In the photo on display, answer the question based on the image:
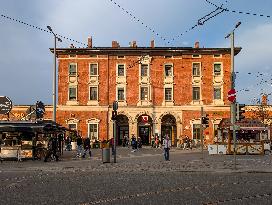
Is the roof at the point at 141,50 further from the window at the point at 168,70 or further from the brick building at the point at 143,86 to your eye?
the window at the point at 168,70

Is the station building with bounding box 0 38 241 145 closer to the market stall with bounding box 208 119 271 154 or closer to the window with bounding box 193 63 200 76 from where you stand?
the window with bounding box 193 63 200 76

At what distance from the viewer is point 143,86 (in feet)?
186

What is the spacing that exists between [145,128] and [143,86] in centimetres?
546

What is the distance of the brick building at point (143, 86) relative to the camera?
56.2m

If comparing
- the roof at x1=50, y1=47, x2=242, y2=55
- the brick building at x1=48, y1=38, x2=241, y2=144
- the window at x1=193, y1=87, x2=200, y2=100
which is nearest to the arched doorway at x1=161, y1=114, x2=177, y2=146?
the brick building at x1=48, y1=38, x2=241, y2=144

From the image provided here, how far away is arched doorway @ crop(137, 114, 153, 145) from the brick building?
0.43 ft

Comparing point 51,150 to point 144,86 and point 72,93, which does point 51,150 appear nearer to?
point 72,93

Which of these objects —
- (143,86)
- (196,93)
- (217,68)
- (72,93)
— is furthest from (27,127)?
(217,68)

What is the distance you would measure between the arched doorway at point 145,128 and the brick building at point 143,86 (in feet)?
0.43

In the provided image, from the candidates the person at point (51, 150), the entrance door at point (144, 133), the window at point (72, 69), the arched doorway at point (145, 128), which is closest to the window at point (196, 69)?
the arched doorway at point (145, 128)

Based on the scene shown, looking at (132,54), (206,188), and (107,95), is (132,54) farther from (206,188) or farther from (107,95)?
(206,188)

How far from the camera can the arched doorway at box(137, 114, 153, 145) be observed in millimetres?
56750

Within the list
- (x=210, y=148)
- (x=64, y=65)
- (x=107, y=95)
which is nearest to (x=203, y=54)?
(x=107, y=95)

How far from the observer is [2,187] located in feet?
44.6
